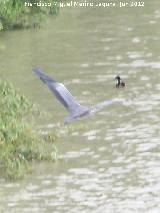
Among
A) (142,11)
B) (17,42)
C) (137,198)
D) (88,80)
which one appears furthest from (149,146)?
(142,11)

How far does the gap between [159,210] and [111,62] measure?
6956 mm

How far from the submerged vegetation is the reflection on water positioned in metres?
0.15

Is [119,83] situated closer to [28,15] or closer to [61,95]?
[28,15]

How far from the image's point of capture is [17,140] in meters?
9.57

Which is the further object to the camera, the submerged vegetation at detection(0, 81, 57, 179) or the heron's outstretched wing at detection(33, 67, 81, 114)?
the submerged vegetation at detection(0, 81, 57, 179)

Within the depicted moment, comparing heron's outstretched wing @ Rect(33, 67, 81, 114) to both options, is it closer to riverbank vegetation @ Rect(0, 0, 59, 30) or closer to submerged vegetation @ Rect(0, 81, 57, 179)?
submerged vegetation @ Rect(0, 81, 57, 179)

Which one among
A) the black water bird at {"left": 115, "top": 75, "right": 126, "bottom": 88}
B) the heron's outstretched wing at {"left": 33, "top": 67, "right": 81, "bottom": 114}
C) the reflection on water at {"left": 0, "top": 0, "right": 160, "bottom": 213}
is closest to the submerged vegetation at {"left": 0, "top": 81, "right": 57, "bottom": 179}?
the reflection on water at {"left": 0, "top": 0, "right": 160, "bottom": 213}

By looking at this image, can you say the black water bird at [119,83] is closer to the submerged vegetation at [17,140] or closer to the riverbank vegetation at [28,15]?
the submerged vegetation at [17,140]

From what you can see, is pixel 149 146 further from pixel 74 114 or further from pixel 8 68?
pixel 8 68

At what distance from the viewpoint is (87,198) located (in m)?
8.31

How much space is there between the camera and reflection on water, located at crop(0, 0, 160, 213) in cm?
839

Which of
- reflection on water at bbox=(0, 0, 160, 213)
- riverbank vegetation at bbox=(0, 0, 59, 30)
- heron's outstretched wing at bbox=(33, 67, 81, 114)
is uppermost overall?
heron's outstretched wing at bbox=(33, 67, 81, 114)

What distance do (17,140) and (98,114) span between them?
2210 mm

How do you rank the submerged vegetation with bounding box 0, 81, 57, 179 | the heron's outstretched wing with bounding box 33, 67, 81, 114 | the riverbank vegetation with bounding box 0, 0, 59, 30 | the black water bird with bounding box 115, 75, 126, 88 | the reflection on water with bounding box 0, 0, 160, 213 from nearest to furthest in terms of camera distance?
the heron's outstretched wing with bounding box 33, 67, 81, 114 < the reflection on water with bounding box 0, 0, 160, 213 < the submerged vegetation with bounding box 0, 81, 57, 179 < the black water bird with bounding box 115, 75, 126, 88 < the riverbank vegetation with bounding box 0, 0, 59, 30
